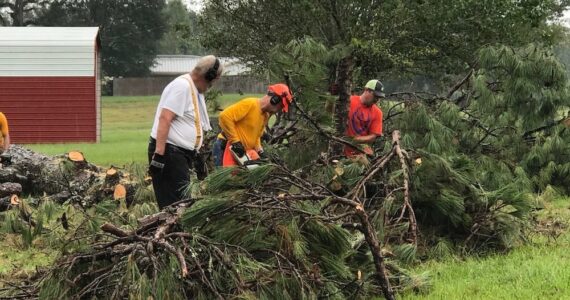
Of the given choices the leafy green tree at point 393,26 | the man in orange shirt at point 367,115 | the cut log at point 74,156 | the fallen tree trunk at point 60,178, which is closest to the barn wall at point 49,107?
the leafy green tree at point 393,26

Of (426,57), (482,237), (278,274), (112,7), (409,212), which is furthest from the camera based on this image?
(112,7)

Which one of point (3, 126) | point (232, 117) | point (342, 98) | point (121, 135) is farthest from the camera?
point (121, 135)

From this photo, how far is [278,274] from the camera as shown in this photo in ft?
12.2

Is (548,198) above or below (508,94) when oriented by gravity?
below

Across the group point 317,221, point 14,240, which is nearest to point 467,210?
point 317,221

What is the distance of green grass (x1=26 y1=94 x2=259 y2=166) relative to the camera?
16.0 meters

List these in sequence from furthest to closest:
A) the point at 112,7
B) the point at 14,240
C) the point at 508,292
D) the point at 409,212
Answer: the point at 112,7
the point at 14,240
the point at 409,212
the point at 508,292

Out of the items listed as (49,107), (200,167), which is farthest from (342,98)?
(49,107)

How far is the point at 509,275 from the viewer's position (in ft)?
15.8

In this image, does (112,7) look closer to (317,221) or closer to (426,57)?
(426,57)

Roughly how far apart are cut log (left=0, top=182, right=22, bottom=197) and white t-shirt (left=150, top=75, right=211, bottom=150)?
3454mm

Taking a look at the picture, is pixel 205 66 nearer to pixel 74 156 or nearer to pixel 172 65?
pixel 74 156

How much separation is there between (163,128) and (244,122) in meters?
0.77

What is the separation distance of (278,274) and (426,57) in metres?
10.5
